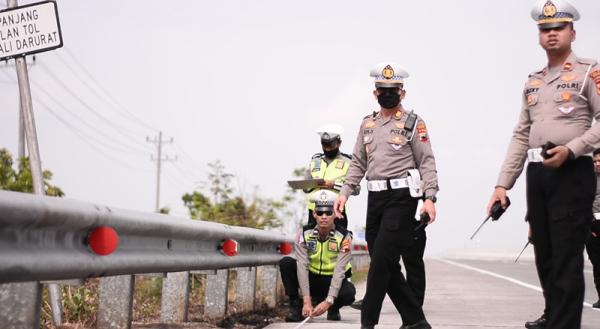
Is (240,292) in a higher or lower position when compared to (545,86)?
lower

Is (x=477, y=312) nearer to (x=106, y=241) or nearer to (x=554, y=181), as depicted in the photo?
(x=554, y=181)

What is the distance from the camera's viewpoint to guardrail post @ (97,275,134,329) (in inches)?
258

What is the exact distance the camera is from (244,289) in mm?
10453

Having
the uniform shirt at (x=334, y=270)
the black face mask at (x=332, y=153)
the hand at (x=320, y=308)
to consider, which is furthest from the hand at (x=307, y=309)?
the black face mask at (x=332, y=153)

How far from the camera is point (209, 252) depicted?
8.12 m

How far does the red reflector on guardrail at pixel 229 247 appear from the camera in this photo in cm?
860

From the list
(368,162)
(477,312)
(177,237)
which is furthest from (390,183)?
(477,312)

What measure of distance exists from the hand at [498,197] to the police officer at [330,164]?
5231 millimetres

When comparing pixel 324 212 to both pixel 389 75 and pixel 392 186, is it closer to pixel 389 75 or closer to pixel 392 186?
pixel 392 186

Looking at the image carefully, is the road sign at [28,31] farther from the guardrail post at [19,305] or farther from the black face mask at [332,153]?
the black face mask at [332,153]

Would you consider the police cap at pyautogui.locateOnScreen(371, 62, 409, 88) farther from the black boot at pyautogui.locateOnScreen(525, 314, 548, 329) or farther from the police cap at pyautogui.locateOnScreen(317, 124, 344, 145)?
the police cap at pyautogui.locateOnScreen(317, 124, 344, 145)

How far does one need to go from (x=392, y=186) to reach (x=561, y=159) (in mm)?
2164

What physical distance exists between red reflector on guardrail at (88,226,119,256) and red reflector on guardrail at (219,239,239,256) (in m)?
2.98

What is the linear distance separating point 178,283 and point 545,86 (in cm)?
342
